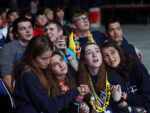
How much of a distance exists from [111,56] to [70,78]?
591 millimetres

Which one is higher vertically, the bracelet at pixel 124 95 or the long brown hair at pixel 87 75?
the long brown hair at pixel 87 75

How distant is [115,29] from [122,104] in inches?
52.4

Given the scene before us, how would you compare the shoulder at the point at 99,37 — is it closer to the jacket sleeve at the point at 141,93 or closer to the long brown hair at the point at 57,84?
the jacket sleeve at the point at 141,93

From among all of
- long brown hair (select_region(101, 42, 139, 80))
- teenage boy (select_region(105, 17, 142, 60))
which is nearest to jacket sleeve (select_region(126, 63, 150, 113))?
long brown hair (select_region(101, 42, 139, 80))

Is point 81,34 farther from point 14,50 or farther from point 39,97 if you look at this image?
point 39,97

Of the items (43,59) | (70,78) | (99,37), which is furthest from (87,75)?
(99,37)

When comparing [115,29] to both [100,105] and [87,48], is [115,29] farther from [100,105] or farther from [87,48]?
[100,105]

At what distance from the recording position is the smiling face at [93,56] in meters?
2.69

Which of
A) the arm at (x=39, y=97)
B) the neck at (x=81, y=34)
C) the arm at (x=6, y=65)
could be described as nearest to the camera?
the arm at (x=39, y=97)

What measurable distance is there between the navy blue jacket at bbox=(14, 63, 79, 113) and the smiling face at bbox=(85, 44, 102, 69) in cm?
59

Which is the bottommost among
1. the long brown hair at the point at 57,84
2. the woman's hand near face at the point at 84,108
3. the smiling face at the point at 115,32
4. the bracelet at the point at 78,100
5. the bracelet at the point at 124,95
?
the woman's hand near face at the point at 84,108

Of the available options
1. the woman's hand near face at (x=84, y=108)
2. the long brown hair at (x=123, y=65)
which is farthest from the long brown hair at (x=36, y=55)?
the long brown hair at (x=123, y=65)

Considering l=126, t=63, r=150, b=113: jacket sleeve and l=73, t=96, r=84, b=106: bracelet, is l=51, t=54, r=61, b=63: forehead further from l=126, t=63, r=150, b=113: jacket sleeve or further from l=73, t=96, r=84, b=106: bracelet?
l=126, t=63, r=150, b=113: jacket sleeve

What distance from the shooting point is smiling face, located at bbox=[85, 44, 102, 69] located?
2689 millimetres
